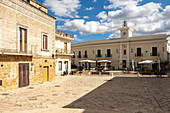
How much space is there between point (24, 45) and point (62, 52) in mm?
8710

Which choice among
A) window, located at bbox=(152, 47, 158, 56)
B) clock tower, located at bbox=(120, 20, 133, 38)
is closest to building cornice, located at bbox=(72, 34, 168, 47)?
clock tower, located at bbox=(120, 20, 133, 38)

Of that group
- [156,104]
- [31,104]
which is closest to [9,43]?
[31,104]

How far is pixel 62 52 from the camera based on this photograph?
19.9 metres

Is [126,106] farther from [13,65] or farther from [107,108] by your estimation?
[13,65]

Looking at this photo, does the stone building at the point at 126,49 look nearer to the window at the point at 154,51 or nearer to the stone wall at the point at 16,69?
the window at the point at 154,51

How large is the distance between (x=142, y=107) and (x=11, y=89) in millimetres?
8867

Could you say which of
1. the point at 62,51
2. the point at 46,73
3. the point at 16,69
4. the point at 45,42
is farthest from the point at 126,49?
the point at 16,69

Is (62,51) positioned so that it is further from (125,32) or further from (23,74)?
(125,32)

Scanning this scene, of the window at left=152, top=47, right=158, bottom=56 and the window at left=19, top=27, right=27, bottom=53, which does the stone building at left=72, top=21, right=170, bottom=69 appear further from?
the window at left=19, top=27, right=27, bottom=53

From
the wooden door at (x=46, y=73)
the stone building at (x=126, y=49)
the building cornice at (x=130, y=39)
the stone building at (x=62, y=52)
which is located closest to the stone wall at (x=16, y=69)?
the wooden door at (x=46, y=73)

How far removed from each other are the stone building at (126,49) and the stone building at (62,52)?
36.1ft

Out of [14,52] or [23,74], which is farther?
[23,74]

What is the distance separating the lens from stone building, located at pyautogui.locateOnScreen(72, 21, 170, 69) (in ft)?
85.3

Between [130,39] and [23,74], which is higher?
[130,39]
